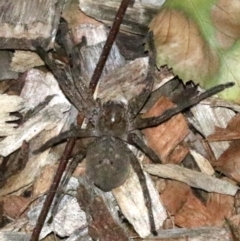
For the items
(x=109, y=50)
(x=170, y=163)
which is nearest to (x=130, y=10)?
(x=109, y=50)

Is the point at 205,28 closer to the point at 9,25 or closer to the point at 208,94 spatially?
the point at 208,94

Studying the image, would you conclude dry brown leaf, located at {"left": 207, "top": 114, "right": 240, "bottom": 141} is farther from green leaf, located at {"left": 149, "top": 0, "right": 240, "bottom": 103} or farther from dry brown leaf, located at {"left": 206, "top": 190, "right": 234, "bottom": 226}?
dry brown leaf, located at {"left": 206, "top": 190, "right": 234, "bottom": 226}

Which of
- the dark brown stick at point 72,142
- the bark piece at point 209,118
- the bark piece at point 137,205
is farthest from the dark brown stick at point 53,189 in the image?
the bark piece at point 209,118

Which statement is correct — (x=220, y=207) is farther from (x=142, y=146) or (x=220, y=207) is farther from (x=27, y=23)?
(x=27, y=23)

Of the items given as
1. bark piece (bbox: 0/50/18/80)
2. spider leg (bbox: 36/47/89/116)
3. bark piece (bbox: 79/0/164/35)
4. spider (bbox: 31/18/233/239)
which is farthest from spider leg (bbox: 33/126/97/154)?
bark piece (bbox: 79/0/164/35)

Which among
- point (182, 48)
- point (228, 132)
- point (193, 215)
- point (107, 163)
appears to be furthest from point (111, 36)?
point (193, 215)

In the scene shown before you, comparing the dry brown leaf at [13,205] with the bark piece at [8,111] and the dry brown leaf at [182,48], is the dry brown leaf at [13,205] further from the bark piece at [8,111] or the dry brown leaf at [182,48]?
the dry brown leaf at [182,48]
